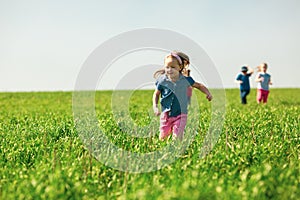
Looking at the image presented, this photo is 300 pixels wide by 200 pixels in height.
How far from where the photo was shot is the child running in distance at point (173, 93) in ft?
26.6

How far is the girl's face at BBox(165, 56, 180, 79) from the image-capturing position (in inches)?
316

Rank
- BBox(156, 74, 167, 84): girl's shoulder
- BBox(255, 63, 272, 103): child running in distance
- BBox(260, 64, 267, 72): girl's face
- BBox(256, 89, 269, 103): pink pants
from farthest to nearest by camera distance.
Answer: BBox(256, 89, 269, 103): pink pants < BBox(260, 64, 267, 72): girl's face < BBox(255, 63, 272, 103): child running in distance < BBox(156, 74, 167, 84): girl's shoulder

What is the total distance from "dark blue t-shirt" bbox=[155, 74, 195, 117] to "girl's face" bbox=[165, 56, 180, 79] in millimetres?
128

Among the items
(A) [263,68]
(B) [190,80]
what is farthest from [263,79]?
(B) [190,80]

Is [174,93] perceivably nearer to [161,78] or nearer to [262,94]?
[161,78]

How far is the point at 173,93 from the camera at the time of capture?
8.40 meters

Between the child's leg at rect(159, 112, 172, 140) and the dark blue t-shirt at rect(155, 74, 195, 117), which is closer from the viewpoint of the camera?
the dark blue t-shirt at rect(155, 74, 195, 117)

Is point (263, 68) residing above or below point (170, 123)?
above

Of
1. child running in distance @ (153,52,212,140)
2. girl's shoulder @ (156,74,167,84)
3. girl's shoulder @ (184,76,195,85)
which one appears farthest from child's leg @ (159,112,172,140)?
girl's shoulder @ (184,76,195,85)

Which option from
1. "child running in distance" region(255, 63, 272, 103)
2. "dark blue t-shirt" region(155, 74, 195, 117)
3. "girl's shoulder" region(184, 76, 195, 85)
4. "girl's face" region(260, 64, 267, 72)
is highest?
"girl's face" region(260, 64, 267, 72)

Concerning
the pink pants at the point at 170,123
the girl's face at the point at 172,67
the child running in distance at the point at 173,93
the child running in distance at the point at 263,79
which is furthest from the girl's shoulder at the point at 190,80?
the child running in distance at the point at 263,79

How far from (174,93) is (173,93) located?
0.10 feet

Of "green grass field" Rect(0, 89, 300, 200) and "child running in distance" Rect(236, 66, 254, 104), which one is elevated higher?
"child running in distance" Rect(236, 66, 254, 104)

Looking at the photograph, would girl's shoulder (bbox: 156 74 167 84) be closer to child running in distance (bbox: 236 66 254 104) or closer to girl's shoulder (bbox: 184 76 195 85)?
girl's shoulder (bbox: 184 76 195 85)
